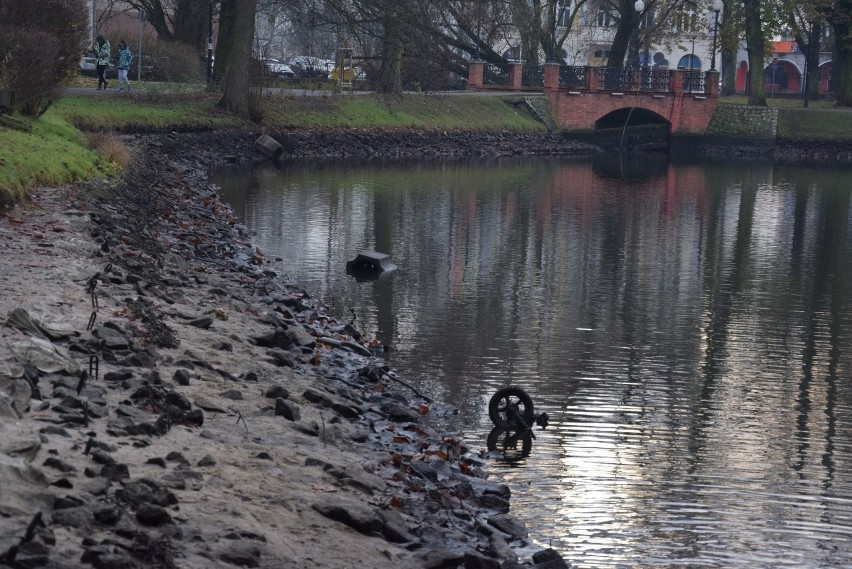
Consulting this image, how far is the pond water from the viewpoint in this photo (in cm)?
912

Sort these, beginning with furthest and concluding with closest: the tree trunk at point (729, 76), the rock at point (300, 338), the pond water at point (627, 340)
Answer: the tree trunk at point (729, 76), the rock at point (300, 338), the pond water at point (627, 340)

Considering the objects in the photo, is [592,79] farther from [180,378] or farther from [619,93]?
[180,378]

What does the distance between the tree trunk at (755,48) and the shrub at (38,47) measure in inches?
1531

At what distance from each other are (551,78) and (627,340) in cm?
4417

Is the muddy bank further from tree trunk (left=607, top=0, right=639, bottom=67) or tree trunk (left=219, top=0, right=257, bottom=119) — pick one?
tree trunk (left=219, top=0, right=257, bottom=119)

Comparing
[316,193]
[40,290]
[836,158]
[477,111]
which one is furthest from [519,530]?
[836,158]

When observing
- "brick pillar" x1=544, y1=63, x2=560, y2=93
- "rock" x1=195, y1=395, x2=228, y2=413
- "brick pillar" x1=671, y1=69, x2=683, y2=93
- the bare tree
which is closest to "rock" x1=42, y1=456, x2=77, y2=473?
"rock" x1=195, y1=395, x2=228, y2=413

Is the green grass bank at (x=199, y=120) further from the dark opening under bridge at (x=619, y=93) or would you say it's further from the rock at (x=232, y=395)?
the rock at (x=232, y=395)

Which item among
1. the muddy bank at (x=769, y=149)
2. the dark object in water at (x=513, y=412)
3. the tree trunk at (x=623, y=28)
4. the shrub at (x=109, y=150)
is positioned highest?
the tree trunk at (x=623, y=28)

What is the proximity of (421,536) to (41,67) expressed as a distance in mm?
16960

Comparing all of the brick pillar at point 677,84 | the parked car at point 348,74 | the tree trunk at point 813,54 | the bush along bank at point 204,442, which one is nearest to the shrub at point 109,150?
the bush along bank at point 204,442

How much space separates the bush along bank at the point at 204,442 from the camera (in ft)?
19.4

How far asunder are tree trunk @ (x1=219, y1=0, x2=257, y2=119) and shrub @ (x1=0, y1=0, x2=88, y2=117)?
11754mm

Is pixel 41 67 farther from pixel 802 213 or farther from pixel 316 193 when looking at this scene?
pixel 802 213
